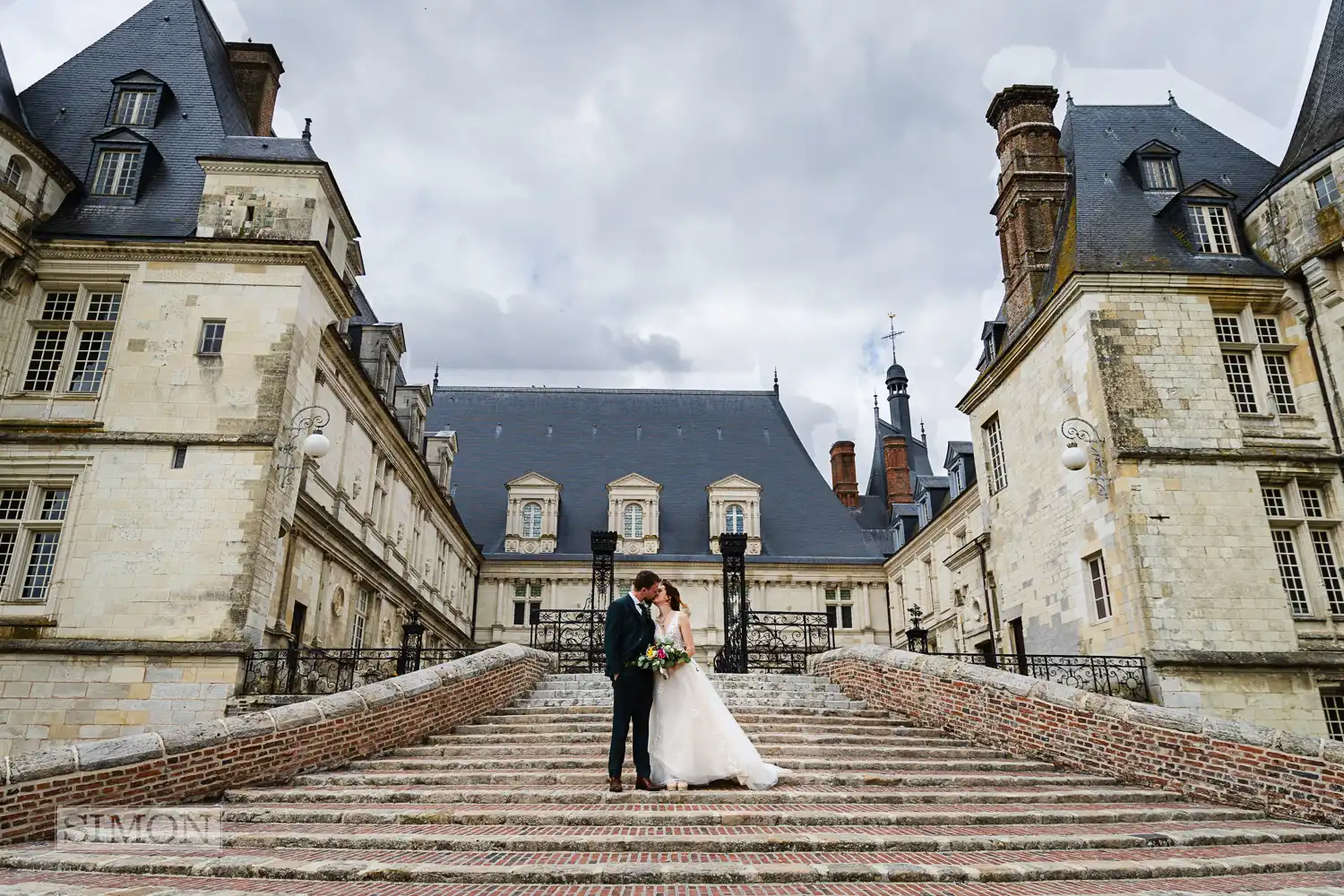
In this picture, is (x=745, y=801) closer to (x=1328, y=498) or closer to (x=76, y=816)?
(x=76, y=816)

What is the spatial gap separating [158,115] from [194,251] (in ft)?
14.7

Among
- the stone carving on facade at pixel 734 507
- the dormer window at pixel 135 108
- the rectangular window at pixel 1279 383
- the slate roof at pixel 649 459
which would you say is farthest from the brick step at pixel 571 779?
the stone carving on facade at pixel 734 507

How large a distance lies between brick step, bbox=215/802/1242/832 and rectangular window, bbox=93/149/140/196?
14271 millimetres

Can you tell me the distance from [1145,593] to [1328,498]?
13.9 ft

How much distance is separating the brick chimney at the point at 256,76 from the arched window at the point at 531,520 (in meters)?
15.7

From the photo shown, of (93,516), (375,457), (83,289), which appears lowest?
(93,516)

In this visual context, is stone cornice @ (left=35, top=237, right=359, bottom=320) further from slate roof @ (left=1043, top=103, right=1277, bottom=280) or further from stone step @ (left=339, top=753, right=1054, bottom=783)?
slate roof @ (left=1043, top=103, right=1277, bottom=280)

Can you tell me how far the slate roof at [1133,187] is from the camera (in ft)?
55.1

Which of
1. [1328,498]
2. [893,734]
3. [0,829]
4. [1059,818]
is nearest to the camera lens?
[0,829]

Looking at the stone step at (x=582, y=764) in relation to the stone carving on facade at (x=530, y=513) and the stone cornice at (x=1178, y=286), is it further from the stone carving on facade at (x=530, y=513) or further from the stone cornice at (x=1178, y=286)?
the stone carving on facade at (x=530, y=513)

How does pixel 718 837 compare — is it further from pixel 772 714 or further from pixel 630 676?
pixel 772 714

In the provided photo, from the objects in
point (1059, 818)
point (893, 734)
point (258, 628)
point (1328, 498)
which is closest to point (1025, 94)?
point (1328, 498)

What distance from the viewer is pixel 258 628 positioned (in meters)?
14.1

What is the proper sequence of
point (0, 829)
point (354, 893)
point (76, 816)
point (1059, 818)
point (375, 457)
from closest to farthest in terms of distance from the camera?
point (354, 893) < point (0, 829) < point (76, 816) < point (1059, 818) < point (375, 457)
